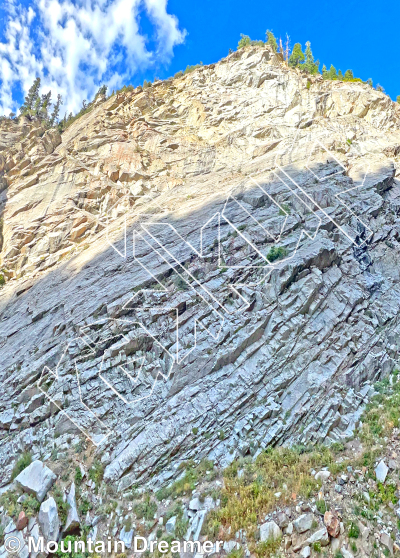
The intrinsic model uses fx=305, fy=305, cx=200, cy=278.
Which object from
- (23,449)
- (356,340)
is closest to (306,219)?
(356,340)

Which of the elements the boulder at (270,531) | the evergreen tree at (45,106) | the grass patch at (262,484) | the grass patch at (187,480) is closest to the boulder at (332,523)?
the grass patch at (262,484)

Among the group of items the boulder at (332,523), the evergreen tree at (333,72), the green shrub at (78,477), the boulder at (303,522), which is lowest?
the boulder at (332,523)

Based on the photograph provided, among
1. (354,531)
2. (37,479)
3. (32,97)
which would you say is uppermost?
(32,97)

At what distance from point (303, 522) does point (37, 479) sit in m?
6.02

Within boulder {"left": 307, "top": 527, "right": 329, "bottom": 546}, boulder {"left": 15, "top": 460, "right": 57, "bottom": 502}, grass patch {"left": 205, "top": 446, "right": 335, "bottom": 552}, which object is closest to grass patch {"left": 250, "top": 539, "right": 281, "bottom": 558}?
grass patch {"left": 205, "top": 446, "right": 335, "bottom": 552}

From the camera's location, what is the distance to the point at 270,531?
5.71m

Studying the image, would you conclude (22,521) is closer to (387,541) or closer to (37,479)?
(37,479)

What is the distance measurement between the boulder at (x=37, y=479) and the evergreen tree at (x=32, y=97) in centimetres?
3865

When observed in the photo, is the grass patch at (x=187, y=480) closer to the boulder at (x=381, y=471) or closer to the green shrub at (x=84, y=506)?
the green shrub at (x=84, y=506)

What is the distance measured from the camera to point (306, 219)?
13258mm

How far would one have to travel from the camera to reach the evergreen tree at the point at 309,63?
27.6 m

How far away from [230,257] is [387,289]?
19.9ft

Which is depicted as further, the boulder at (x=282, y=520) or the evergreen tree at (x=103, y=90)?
the evergreen tree at (x=103, y=90)

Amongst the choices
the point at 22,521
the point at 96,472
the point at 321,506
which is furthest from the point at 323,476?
the point at 22,521
